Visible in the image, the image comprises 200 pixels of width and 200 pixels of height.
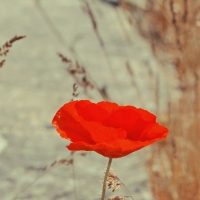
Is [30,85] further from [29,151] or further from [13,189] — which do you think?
[13,189]

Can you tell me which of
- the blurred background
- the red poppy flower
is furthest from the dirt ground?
the red poppy flower

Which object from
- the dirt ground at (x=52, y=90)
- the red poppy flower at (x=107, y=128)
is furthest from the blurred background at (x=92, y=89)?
the red poppy flower at (x=107, y=128)

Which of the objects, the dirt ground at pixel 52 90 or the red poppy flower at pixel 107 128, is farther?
the dirt ground at pixel 52 90

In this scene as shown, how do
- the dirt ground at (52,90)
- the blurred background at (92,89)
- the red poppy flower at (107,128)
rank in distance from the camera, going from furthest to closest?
the dirt ground at (52,90) < the blurred background at (92,89) < the red poppy flower at (107,128)

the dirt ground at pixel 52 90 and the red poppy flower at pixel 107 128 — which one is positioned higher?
the dirt ground at pixel 52 90

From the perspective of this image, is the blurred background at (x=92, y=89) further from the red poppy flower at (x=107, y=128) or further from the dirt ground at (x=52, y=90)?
the red poppy flower at (x=107, y=128)

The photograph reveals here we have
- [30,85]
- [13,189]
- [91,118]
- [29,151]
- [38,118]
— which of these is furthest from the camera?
[30,85]

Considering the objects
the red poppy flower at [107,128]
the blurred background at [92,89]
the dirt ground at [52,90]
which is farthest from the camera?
the dirt ground at [52,90]

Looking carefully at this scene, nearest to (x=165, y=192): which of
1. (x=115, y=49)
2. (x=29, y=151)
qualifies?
(x=29, y=151)
